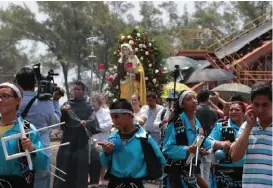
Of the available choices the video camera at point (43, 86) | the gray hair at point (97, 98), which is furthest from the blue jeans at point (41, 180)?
the gray hair at point (97, 98)

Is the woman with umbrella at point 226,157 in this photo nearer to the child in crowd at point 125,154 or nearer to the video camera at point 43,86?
the child in crowd at point 125,154

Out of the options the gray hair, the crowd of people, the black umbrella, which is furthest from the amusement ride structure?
the crowd of people

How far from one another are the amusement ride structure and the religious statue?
15736mm

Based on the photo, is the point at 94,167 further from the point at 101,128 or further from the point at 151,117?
the point at 151,117

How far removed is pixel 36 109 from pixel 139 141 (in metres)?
1.73

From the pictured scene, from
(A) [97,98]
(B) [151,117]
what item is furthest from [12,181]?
(B) [151,117]

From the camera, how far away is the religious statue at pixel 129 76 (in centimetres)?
1210

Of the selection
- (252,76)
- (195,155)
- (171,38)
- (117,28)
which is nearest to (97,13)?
(117,28)

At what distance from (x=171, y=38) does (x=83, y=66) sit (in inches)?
544

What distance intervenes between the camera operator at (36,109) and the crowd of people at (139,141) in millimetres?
11

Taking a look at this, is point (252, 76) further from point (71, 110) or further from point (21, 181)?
point (21, 181)

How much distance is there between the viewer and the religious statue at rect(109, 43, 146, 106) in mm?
12102

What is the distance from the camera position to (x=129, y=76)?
39.7 ft

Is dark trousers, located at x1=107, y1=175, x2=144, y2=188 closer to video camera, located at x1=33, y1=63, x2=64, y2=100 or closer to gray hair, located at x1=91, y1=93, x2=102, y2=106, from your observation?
video camera, located at x1=33, y1=63, x2=64, y2=100
